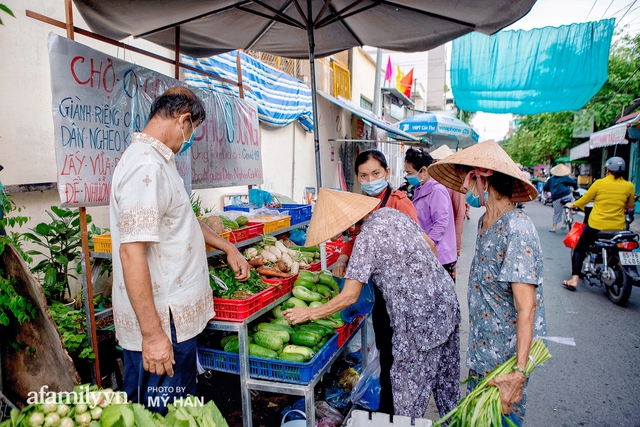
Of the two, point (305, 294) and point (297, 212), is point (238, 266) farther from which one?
point (297, 212)

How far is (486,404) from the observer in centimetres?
174

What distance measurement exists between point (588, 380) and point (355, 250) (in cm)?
318

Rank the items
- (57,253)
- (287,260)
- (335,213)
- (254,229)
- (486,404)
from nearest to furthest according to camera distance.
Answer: (486,404)
(335,213)
(57,253)
(254,229)
(287,260)

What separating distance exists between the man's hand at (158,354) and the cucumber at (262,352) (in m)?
0.65

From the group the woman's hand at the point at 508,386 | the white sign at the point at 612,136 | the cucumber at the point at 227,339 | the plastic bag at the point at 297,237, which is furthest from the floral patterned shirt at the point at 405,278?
the white sign at the point at 612,136

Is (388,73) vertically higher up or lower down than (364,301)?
higher up

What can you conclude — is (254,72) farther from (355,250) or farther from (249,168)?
(355,250)

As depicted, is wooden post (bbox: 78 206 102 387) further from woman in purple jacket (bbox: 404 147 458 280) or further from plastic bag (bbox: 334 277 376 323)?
woman in purple jacket (bbox: 404 147 458 280)

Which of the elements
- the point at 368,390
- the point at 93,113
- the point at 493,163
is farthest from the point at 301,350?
the point at 93,113

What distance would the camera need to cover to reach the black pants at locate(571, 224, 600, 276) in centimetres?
607

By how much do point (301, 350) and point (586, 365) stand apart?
3308mm

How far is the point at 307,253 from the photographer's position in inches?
158

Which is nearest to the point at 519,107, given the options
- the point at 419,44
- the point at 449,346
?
the point at 419,44

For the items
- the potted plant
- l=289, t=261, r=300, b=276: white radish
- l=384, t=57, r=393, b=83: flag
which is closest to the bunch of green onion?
l=289, t=261, r=300, b=276: white radish
